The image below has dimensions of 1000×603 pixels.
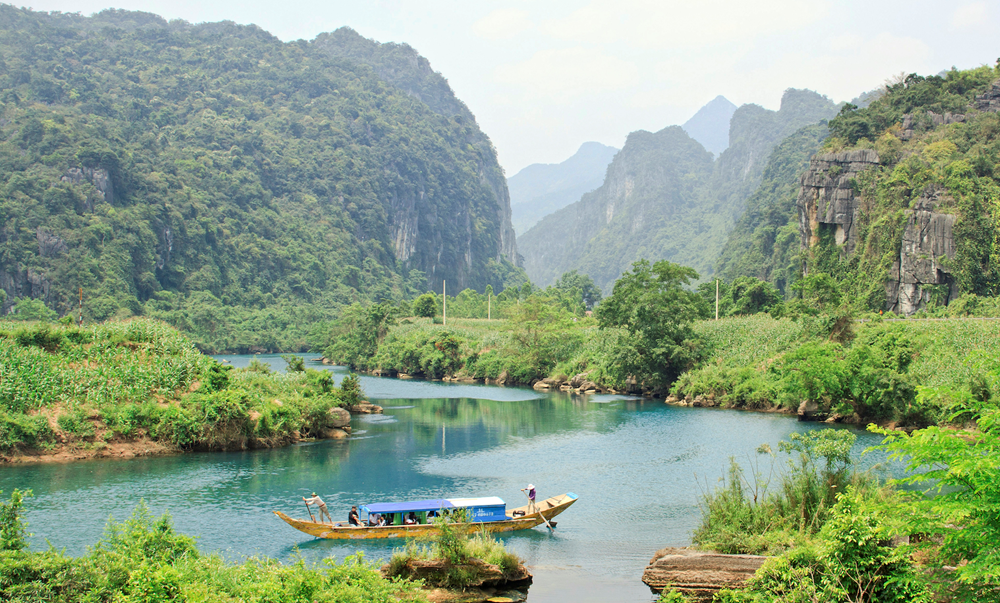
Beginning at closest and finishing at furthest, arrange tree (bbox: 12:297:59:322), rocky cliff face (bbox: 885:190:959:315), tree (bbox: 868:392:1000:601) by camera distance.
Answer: tree (bbox: 868:392:1000:601) → rocky cliff face (bbox: 885:190:959:315) → tree (bbox: 12:297:59:322)

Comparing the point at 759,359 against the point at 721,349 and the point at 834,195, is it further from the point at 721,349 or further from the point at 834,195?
the point at 834,195

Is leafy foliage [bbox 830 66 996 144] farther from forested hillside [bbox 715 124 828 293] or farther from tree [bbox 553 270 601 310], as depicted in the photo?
tree [bbox 553 270 601 310]

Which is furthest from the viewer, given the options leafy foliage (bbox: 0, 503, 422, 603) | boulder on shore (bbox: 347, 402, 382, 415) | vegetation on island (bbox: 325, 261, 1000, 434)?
boulder on shore (bbox: 347, 402, 382, 415)

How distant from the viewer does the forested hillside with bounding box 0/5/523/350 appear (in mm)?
83125

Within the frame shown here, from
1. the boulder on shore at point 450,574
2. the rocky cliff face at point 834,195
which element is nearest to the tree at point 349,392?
the boulder on shore at point 450,574

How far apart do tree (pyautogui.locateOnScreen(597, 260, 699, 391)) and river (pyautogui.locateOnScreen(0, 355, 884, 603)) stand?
714 centimetres

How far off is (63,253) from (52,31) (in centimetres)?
8716

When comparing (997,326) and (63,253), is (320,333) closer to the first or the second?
(63,253)


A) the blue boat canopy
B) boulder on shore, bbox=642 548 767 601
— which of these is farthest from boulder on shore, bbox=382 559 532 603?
the blue boat canopy

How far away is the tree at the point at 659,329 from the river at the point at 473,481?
23.4ft

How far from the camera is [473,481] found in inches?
939

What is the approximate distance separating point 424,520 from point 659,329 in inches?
1210

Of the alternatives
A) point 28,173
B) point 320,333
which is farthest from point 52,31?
point 320,333

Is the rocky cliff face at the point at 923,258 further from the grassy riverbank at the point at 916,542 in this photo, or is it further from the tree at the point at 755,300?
the grassy riverbank at the point at 916,542
